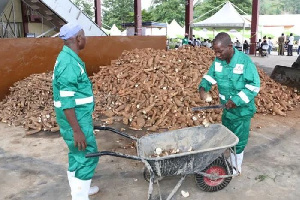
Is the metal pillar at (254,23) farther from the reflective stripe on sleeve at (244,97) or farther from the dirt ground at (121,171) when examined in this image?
the reflective stripe on sleeve at (244,97)

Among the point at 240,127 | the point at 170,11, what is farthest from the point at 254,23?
the point at 170,11

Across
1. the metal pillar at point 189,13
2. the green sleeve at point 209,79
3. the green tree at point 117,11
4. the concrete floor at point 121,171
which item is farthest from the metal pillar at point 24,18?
the green tree at point 117,11

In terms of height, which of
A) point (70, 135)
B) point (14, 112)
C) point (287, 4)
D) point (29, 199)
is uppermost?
point (287, 4)

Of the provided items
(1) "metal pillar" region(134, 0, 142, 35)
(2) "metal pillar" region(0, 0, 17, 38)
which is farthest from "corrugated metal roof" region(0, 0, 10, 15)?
(1) "metal pillar" region(134, 0, 142, 35)

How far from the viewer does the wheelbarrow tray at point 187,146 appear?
277cm

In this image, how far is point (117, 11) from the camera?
2142 inches

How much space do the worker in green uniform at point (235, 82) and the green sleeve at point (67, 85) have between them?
1.56 metres

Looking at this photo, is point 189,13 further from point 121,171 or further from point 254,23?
point 121,171

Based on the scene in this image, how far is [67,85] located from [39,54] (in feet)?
18.6

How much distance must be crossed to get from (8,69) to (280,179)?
21.1 feet

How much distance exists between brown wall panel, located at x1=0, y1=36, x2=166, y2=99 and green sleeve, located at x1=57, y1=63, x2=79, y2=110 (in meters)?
5.21

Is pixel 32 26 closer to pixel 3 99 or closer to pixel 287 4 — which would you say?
pixel 3 99

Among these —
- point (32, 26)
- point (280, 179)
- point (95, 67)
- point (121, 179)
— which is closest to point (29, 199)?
point (121, 179)

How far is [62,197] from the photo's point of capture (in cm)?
330
